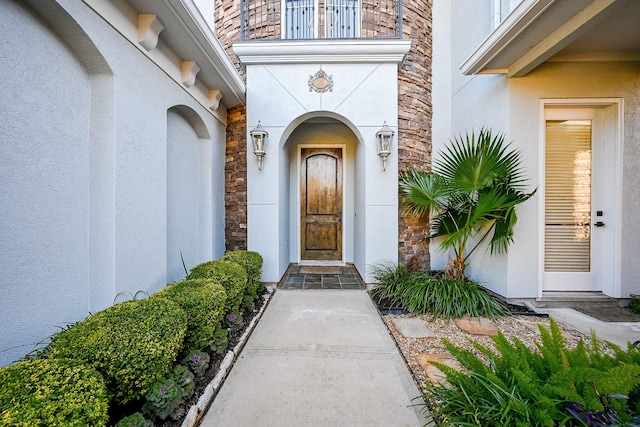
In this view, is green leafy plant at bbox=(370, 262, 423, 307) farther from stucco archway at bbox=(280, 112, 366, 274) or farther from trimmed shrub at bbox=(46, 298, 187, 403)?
trimmed shrub at bbox=(46, 298, 187, 403)

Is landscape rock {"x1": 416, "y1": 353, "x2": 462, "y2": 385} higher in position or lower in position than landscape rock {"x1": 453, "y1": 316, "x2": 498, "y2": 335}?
lower

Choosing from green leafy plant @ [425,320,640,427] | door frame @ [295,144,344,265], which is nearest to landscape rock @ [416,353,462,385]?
green leafy plant @ [425,320,640,427]

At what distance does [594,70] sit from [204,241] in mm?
6071

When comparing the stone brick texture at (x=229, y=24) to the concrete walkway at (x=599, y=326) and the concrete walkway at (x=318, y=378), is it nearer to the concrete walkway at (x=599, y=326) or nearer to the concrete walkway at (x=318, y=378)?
the concrete walkway at (x=318, y=378)

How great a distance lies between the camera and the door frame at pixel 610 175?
136 inches

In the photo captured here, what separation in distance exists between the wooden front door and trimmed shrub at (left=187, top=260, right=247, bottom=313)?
119 inches

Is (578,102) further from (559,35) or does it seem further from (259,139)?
(259,139)

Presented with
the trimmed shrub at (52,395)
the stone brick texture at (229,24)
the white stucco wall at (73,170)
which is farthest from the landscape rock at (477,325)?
the stone brick texture at (229,24)

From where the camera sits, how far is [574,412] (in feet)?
3.99

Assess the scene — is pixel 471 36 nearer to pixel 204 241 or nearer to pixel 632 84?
pixel 632 84

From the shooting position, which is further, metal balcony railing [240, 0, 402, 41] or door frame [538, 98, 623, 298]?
metal balcony railing [240, 0, 402, 41]

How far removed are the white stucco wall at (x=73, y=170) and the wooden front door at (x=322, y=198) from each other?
11.1ft

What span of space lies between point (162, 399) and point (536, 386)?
210cm

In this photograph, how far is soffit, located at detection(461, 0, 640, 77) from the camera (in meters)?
2.45
